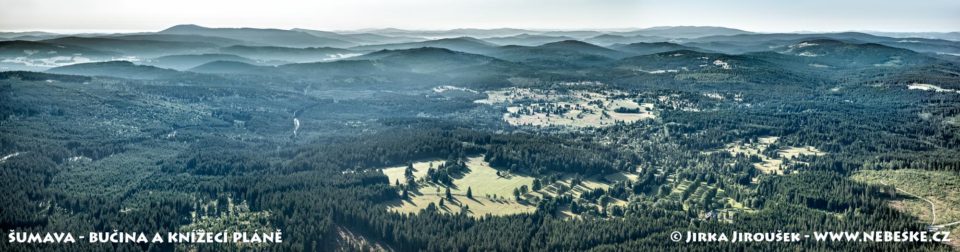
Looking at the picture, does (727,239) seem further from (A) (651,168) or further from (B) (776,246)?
(A) (651,168)

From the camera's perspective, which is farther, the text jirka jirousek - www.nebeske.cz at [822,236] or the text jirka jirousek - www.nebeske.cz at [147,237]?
the text jirka jirousek - www.nebeske.cz at [822,236]

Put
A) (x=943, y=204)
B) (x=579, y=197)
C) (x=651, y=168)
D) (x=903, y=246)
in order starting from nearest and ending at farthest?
(x=903, y=246)
(x=943, y=204)
(x=579, y=197)
(x=651, y=168)

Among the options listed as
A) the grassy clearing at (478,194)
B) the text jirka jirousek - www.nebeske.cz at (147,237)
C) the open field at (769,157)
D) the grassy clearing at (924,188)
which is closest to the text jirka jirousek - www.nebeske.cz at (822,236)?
the grassy clearing at (924,188)

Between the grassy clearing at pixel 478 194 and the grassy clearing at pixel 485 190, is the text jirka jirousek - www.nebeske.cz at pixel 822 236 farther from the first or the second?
the grassy clearing at pixel 478 194

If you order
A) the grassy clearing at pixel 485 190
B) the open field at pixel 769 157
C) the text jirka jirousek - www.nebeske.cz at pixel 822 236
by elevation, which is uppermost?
the text jirka jirousek - www.nebeske.cz at pixel 822 236

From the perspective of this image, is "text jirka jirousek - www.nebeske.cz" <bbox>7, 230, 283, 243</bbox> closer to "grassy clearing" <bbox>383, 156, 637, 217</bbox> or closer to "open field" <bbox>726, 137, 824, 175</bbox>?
"grassy clearing" <bbox>383, 156, 637, 217</bbox>

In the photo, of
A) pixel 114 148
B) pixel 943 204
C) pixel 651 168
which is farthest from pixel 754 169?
pixel 114 148

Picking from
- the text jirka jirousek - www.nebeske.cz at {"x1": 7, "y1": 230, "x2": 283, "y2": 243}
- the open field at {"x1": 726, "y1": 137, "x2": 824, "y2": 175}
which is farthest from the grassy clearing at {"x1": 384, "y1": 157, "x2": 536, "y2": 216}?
the open field at {"x1": 726, "y1": 137, "x2": 824, "y2": 175}
